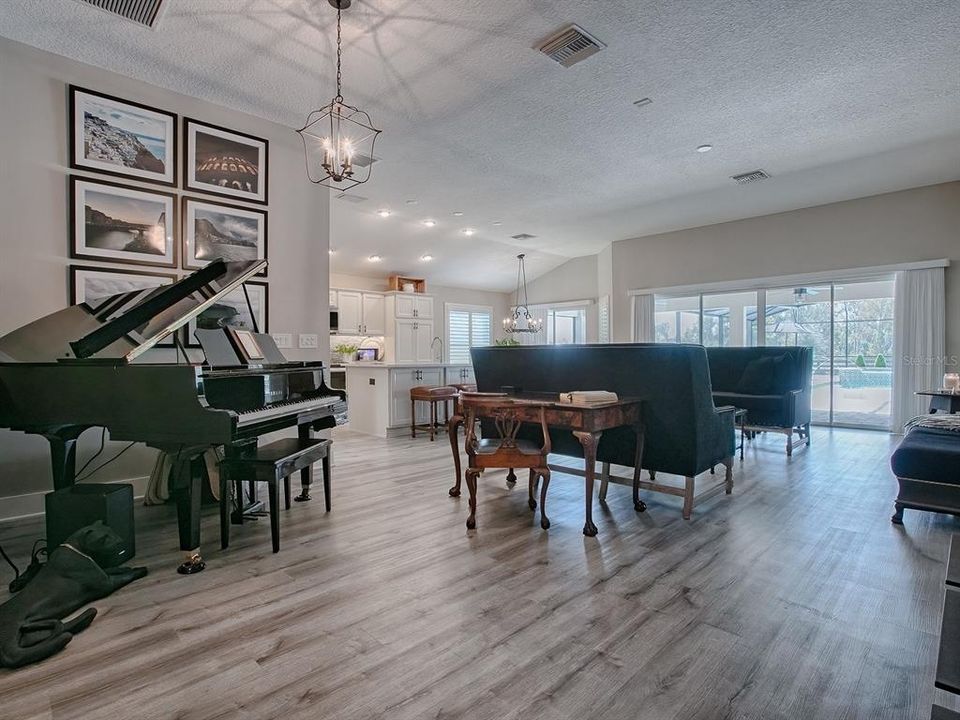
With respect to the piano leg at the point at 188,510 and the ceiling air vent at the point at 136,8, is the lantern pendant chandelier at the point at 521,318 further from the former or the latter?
the piano leg at the point at 188,510

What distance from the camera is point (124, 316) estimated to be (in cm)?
246

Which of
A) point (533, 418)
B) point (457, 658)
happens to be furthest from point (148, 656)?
point (533, 418)

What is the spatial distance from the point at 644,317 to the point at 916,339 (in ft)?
11.8

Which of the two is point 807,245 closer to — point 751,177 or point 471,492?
point 751,177

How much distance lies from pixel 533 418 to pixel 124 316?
222cm

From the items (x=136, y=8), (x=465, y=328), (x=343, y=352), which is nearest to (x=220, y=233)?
(x=136, y=8)

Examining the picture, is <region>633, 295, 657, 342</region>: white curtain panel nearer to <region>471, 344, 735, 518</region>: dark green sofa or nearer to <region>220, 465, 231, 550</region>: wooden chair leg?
<region>471, 344, 735, 518</region>: dark green sofa

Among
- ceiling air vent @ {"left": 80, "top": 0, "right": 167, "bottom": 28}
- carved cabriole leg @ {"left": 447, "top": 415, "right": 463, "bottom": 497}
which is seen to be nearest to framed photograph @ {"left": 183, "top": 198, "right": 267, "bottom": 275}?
ceiling air vent @ {"left": 80, "top": 0, "right": 167, "bottom": 28}

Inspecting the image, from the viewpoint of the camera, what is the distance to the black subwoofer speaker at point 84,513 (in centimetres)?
243

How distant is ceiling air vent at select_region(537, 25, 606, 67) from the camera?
3.09m

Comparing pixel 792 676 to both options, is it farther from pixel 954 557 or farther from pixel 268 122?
pixel 268 122

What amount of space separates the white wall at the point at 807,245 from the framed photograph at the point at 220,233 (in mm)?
6493

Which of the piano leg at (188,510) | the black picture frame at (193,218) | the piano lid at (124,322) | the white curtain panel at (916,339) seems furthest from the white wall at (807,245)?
the piano leg at (188,510)

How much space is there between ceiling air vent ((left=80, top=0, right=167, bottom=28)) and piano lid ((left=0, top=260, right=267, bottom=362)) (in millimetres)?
1523
